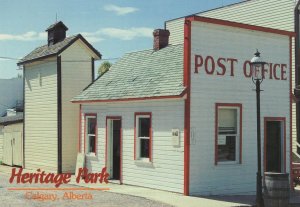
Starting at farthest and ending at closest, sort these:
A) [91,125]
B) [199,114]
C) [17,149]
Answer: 1. [17,149]
2. [91,125]
3. [199,114]

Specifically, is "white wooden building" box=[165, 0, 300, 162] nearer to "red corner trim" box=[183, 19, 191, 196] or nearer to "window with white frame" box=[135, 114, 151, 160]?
"window with white frame" box=[135, 114, 151, 160]

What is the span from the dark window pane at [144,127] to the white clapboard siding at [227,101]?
2165 millimetres

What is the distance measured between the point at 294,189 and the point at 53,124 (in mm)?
10994

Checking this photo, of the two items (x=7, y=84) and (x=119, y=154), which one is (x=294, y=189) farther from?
(x=7, y=84)

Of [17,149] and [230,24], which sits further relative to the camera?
[17,149]

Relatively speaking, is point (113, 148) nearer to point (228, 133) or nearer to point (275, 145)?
point (228, 133)

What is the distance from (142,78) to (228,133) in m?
3.79

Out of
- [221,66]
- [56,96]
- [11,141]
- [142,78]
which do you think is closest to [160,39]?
[142,78]

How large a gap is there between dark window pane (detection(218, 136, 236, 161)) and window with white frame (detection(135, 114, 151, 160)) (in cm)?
248

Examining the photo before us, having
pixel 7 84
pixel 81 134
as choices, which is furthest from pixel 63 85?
pixel 7 84

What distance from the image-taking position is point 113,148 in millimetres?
19062

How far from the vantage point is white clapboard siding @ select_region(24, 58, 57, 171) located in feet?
75.5

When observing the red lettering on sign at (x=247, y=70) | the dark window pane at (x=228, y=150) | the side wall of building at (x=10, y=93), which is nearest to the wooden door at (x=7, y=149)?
the dark window pane at (x=228, y=150)

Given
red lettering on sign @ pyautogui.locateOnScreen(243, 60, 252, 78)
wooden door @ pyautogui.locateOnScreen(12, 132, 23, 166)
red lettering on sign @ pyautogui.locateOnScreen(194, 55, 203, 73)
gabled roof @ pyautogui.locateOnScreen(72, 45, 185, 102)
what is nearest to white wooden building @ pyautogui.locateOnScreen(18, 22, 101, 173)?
wooden door @ pyautogui.locateOnScreen(12, 132, 23, 166)
